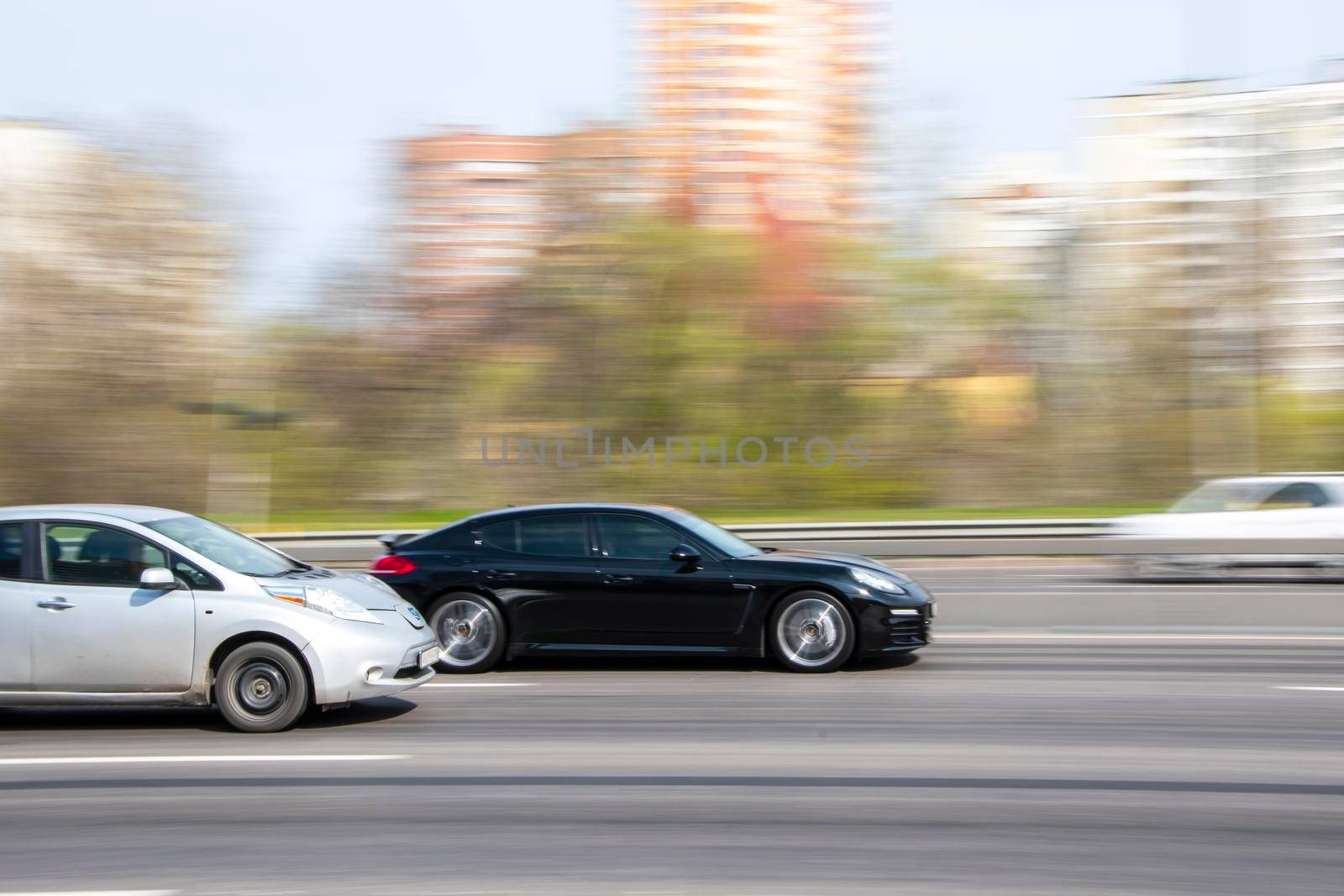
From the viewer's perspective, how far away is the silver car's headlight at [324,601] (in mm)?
7824

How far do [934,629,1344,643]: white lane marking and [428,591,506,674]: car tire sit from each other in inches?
155

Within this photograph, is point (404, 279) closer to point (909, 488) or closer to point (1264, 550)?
point (909, 488)

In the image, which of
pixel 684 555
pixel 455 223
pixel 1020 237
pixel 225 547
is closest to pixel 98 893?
pixel 225 547

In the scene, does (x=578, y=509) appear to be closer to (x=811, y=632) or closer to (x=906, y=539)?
(x=811, y=632)

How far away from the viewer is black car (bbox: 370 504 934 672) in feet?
32.4

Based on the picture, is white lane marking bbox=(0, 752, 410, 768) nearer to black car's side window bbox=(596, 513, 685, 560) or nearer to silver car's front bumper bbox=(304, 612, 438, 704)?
silver car's front bumper bbox=(304, 612, 438, 704)

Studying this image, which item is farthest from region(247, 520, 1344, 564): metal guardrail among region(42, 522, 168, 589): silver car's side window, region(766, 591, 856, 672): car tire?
region(42, 522, 168, 589): silver car's side window

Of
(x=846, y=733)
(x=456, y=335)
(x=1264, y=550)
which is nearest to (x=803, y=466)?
(x=456, y=335)

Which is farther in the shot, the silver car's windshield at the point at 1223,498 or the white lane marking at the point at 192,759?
the silver car's windshield at the point at 1223,498

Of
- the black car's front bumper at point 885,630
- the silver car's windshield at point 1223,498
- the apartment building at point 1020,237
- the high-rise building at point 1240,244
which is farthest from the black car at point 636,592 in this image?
the apartment building at point 1020,237

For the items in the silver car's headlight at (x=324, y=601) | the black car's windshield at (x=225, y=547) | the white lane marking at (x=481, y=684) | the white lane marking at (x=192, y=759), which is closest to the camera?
the white lane marking at (x=192, y=759)

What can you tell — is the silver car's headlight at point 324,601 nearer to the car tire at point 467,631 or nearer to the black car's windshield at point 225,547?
the black car's windshield at point 225,547

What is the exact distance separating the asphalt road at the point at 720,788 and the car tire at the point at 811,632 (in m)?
0.26

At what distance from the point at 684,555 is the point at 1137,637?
4.42m
